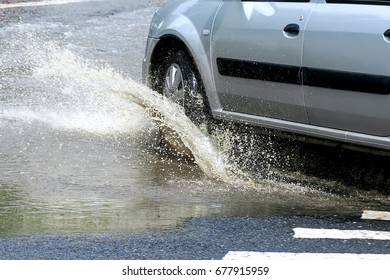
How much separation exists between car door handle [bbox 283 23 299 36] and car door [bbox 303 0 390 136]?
108 millimetres

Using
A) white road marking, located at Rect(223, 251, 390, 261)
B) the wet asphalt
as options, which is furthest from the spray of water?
white road marking, located at Rect(223, 251, 390, 261)

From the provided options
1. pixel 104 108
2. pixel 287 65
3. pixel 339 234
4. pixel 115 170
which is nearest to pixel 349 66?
pixel 287 65

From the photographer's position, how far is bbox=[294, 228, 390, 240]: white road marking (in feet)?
19.8

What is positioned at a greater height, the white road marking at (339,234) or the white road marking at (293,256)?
the white road marking at (293,256)

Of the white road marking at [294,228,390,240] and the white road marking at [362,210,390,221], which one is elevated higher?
the white road marking at [294,228,390,240]

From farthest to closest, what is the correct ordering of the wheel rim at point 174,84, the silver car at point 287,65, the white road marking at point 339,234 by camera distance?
the wheel rim at point 174,84, the silver car at point 287,65, the white road marking at point 339,234

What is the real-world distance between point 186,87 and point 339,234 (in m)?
2.58

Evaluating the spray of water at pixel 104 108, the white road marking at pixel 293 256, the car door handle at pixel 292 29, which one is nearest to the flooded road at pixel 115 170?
the spray of water at pixel 104 108

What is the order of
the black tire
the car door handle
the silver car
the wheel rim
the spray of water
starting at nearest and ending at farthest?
the silver car
the car door handle
the spray of water
the black tire
the wheel rim

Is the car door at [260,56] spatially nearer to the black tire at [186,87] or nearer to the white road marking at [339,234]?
the black tire at [186,87]

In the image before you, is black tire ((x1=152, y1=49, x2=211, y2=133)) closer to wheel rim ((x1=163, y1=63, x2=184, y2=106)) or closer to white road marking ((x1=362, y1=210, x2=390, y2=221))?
wheel rim ((x1=163, y1=63, x2=184, y2=106))

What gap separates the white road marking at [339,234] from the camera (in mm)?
6031

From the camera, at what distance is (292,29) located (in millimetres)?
7219

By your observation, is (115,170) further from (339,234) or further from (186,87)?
(339,234)
